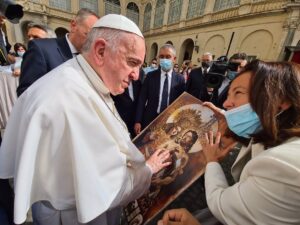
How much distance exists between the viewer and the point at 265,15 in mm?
10719

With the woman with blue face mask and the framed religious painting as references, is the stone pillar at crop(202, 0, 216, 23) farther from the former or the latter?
the woman with blue face mask

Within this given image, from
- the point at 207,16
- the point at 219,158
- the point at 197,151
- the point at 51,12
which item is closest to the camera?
the point at 219,158

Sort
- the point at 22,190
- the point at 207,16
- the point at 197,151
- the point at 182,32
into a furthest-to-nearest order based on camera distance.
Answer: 1. the point at 182,32
2. the point at 207,16
3. the point at 197,151
4. the point at 22,190

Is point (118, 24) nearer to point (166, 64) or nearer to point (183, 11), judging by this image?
point (166, 64)

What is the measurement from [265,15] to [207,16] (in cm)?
479

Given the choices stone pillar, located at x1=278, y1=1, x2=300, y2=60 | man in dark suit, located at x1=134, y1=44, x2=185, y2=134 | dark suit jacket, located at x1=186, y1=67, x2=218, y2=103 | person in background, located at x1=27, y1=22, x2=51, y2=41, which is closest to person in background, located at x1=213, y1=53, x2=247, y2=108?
dark suit jacket, located at x1=186, y1=67, x2=218, y2=103

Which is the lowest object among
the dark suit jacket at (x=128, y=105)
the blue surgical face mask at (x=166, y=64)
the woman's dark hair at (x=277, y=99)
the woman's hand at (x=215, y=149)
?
the dark suit jacket at (x=128, y=105)

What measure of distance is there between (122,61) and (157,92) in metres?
1.93

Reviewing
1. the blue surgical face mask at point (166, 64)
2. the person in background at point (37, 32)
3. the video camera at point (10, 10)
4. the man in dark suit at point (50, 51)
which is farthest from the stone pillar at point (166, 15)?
the video camera at point (10, 10)

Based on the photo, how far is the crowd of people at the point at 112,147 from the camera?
2.62ft

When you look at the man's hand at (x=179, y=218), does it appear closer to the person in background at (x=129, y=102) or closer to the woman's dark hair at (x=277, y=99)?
the woman's dark hair at (x=277, y=99)

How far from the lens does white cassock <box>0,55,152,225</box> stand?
2.99 ft

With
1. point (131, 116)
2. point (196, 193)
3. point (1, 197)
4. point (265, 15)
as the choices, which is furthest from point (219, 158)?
point (265, 15)

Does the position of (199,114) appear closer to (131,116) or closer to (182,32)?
(131,116)
